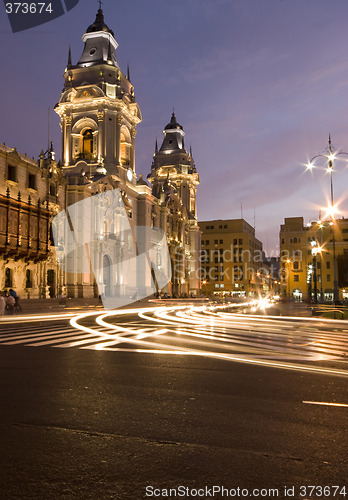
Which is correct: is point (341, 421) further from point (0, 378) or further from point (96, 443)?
point (0, 378)

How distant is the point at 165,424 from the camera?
502cm

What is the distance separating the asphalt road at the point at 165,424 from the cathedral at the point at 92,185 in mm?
30015

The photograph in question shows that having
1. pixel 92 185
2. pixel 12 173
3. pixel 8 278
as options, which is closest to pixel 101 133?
→ pixel 92 185

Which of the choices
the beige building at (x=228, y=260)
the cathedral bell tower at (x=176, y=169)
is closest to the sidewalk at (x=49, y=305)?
the cathedral bell tower at (x=176, y=169)

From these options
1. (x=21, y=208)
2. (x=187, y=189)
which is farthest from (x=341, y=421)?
(x=187, y=189)

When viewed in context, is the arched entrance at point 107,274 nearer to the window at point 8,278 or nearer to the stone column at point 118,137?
the stone column at point 118,137

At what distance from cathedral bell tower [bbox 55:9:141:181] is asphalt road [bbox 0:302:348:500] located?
173 ft

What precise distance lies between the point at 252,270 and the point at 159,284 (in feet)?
220

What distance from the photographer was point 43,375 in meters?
7.84

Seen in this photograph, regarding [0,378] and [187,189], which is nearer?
[0,378]

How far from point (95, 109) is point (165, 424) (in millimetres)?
61821

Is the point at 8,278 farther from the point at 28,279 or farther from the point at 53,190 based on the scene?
the point at 53,190

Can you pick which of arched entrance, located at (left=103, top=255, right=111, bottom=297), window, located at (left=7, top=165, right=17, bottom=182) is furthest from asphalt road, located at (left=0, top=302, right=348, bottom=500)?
arched entrance, located at (left=103, top=255, right=111, bottom=297)

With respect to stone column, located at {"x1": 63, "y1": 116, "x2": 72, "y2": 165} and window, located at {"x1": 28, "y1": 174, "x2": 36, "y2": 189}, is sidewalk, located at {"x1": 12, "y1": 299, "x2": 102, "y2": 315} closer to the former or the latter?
window, located at {"x1": 28, "y1": 174, "x2": 36, "y2": 189}
